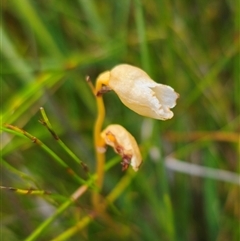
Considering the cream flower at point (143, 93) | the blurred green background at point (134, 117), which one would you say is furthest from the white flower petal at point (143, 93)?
the blurred green background at point (134, 117)

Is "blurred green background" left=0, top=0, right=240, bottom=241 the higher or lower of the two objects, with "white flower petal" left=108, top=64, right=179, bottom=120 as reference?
lower

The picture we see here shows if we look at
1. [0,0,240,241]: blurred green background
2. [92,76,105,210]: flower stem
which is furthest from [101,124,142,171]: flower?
[0,0,240,241]: blurred green background

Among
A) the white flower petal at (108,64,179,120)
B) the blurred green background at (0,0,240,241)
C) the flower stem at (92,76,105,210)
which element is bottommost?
the blurred green background at (0,0,240,241)

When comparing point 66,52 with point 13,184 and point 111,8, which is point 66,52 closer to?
point 111,8

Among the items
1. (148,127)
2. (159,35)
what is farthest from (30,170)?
(159,35)

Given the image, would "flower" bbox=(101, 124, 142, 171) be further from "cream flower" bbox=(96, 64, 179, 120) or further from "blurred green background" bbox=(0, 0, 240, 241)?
"blurred green background" bbox=(0, 0, 240, 241)

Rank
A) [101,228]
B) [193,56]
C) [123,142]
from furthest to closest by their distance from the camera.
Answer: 1. [193,56]
2. [101,228]
3. [123,142]

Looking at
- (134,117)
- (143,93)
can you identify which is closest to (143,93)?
(143,93)
